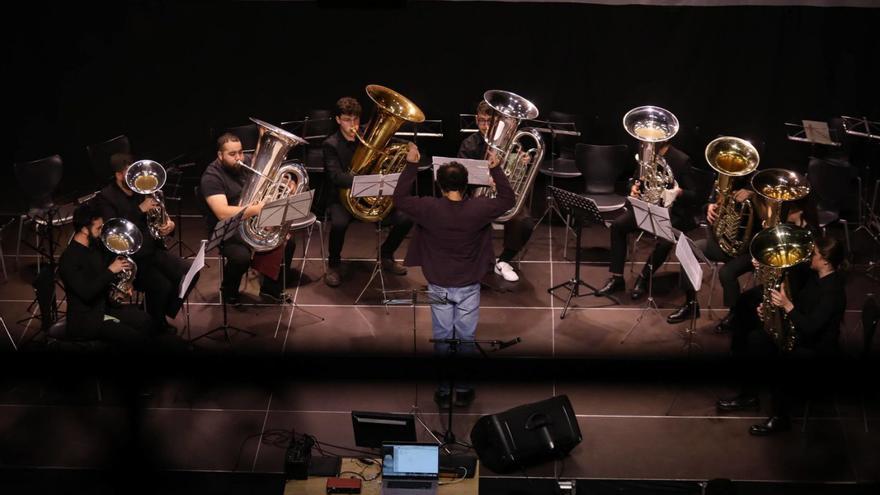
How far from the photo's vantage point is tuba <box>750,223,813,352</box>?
18.8ft

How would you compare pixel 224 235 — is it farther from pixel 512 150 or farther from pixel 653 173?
pixel 653 173

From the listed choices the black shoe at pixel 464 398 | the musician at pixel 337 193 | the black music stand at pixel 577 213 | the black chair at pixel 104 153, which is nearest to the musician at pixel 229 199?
the musician at pixel 337 193

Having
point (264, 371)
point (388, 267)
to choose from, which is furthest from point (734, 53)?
point (264, 371)

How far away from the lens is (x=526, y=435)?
17.8 ft

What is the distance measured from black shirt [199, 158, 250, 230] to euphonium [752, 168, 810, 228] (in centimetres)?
336

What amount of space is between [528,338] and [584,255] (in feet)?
5.46

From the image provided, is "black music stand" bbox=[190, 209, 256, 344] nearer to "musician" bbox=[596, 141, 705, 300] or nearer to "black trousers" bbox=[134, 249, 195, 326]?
"black trousers" bbox=[134, 249, 195, 326]

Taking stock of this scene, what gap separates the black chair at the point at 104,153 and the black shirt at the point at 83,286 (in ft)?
7.67

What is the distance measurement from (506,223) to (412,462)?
10.4 feet

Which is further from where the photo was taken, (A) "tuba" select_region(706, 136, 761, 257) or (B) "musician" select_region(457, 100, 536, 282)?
(B) "musician" select_region(457, 100, 536, 282)

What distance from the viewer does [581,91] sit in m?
9.46

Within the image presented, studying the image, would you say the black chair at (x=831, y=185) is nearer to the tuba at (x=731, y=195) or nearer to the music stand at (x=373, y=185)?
the tuba at (x=731, y=195)

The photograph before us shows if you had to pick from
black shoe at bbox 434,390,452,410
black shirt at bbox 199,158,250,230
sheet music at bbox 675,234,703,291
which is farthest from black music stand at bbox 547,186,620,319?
black shirt at bbox 199,158,250,230

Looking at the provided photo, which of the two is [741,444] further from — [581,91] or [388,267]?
[581,91]
